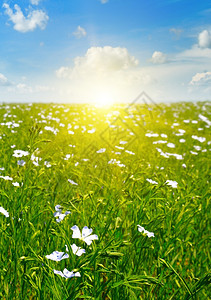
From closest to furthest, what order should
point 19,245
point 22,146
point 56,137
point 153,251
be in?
point 19,245
point 153,251
point 22,146
point 56,137

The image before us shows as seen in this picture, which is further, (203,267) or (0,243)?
(203,267)

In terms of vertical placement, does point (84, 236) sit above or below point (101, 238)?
above

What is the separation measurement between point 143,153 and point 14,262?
13.2ft

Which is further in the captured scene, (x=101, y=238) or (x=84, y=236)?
(x=101, y=238)

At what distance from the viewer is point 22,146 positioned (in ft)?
15.4

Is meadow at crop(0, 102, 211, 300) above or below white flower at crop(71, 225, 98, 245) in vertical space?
below

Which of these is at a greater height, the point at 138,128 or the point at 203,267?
the point at 138,128

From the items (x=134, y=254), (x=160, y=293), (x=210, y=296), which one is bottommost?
(x=210, y=296)

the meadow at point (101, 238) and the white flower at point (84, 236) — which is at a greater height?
the white flower at point (84, 236)

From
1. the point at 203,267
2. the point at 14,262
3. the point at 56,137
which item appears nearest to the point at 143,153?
the point at 56,137

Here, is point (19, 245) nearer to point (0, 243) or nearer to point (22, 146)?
point (0, 243)

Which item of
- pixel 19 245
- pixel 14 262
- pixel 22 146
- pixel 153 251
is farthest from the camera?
pixel 22 146

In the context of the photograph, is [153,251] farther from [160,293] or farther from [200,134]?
[200,134]

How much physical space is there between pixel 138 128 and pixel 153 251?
23.1ft
